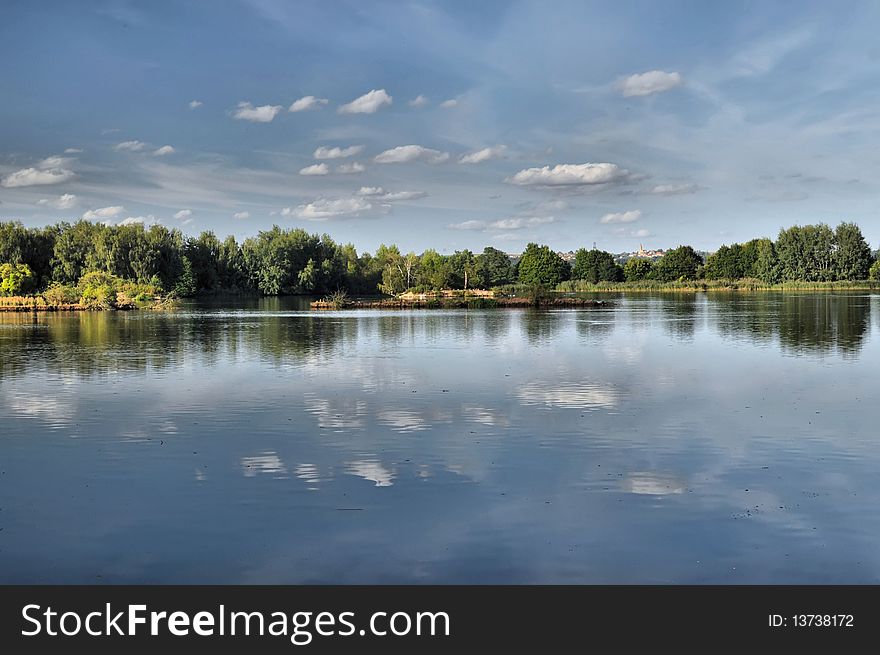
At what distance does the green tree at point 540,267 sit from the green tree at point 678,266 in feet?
57.8

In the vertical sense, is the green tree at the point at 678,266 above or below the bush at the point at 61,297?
above

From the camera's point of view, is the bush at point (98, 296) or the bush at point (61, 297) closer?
the bush at point (98, 296)

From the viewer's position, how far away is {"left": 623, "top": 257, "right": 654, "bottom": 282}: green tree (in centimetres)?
13050

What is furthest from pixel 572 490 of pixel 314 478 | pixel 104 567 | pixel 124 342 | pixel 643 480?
pixel 124 342

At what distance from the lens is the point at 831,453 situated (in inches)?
426

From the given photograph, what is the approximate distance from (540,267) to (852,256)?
44.3 m

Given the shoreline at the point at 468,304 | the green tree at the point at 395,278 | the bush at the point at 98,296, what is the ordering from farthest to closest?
the green tree at the point at 395,278 < the shoreline at the point at 468,304 < the bush at the point at 98,296

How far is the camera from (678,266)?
128 m

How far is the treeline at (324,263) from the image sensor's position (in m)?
90.2

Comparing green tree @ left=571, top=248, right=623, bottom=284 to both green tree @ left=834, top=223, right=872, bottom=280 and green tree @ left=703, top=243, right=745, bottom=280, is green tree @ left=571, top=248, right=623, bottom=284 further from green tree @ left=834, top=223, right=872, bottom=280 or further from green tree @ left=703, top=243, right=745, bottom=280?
green tree @ left=834, top=223, right=872, bottom=280

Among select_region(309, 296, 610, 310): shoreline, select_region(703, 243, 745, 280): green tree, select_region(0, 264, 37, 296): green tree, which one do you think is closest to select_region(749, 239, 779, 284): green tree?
select_region(703, 243, 745, 280): green tree

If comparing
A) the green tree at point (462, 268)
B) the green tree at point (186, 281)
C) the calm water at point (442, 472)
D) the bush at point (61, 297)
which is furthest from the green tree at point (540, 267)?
the calm water at point (442, 472)

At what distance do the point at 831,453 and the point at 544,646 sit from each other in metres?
6.77

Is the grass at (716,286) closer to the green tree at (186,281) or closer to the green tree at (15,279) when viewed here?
the green tree at (186,281)
